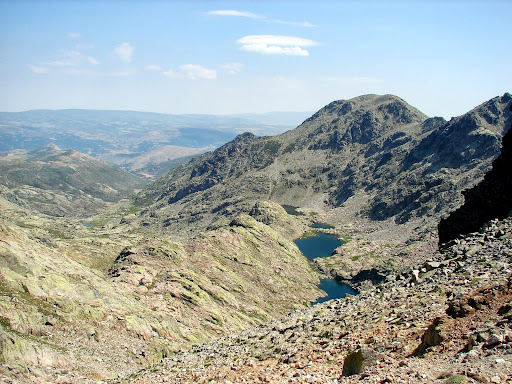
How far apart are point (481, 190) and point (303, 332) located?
50.0 meters

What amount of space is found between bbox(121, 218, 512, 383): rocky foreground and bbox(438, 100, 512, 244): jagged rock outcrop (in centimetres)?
1849

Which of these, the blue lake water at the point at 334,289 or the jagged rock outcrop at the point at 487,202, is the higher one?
the jagged rock outcrop at the point at 487,202

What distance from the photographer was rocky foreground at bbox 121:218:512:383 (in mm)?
20984

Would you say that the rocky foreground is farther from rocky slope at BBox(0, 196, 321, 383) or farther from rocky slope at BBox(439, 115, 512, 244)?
rocky slope at BBox(439, 115, 512, 244)

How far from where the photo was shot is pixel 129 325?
52656mm

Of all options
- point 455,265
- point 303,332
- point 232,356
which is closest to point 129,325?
point 232,356

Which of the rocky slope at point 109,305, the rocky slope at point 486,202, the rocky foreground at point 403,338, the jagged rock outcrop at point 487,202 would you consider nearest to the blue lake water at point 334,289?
the rocky slope at point 109,305

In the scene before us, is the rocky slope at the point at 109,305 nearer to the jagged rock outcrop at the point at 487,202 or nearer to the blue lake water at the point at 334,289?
the blue lake water at the point at 334,289

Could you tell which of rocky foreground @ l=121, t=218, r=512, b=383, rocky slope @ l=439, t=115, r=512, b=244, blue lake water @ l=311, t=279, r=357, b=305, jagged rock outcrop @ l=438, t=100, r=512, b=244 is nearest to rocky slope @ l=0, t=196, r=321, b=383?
rocky foreground @ l=121, t=218, r=512, b=383

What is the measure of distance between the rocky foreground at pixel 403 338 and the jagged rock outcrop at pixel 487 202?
60.7ft

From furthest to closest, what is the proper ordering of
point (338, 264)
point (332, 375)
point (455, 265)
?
point (338, 264) < point (455, 265) < point (332, 375)

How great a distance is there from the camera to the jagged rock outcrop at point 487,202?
62281 mm

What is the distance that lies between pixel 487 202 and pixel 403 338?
160 ft

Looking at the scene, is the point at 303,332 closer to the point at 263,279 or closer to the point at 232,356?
the point at 232,356
